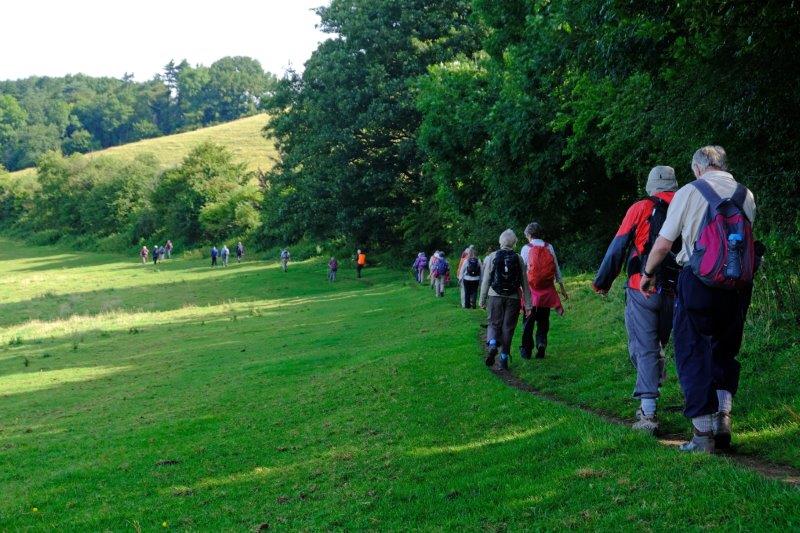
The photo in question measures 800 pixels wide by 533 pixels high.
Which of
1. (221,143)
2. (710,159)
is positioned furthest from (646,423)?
(221,143)

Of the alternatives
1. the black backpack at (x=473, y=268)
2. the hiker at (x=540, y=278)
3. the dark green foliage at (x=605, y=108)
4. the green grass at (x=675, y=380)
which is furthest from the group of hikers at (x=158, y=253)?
the hiker at (x=540, y=278)

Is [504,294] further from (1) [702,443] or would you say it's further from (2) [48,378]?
(2) [48,378]

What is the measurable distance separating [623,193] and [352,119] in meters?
20.1

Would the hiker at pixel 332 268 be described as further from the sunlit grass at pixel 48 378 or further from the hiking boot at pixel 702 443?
the hiking boot at pixel 702 443

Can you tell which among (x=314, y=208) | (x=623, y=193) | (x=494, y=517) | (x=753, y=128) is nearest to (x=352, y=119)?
(x=314, y=208)

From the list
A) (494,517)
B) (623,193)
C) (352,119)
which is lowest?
(494,517)

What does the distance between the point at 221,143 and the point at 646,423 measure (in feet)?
412

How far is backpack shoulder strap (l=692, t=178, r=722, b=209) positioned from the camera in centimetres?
563

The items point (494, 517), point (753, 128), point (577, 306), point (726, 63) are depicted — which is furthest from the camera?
point (577, 306)

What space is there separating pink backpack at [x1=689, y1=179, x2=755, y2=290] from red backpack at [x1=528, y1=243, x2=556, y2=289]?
566cm

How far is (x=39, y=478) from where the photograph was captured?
9.50m

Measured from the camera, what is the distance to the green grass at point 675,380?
20.6 feet

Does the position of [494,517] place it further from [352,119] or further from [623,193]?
[352,119]

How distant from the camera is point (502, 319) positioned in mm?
11188
